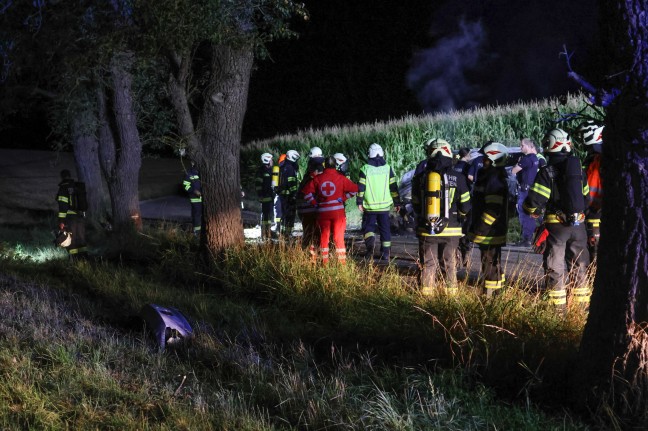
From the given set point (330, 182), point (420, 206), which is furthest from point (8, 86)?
point (420, 206)

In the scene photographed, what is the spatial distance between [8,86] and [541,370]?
16.7 m

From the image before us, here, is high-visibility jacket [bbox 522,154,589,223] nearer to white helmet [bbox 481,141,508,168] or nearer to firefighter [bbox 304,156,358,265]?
white helmet [bbox 481,141,508,168]

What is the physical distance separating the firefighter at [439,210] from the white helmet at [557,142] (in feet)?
3.55

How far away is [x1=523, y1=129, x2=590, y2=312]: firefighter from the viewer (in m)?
7.50

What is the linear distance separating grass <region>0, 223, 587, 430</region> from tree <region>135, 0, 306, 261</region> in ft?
5.91

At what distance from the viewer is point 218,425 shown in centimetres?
445

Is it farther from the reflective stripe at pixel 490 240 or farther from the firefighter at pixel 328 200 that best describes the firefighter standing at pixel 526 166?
the reflective stripe at pixel 490 240

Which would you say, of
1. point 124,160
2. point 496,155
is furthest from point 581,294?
point 124,160

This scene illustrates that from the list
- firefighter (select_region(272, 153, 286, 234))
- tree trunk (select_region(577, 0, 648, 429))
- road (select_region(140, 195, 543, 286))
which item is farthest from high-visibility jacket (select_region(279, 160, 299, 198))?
tree trunk (select_region(577, 0, 648, 429))

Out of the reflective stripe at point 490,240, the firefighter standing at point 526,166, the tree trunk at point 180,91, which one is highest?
the tree trunk at point 180,91

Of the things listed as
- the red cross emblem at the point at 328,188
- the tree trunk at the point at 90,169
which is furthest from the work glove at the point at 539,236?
the tree trunk at the point at 90,169

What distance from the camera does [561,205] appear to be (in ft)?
25.0

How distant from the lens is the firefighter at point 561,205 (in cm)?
750

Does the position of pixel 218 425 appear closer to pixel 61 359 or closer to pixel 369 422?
pixel 369 422
